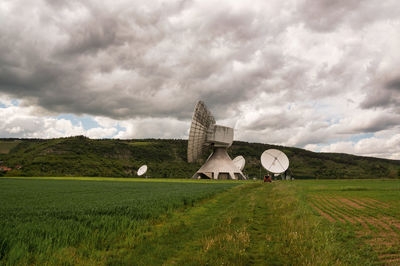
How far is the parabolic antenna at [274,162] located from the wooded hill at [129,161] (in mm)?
16051

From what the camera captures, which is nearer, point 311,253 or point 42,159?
point 311,253

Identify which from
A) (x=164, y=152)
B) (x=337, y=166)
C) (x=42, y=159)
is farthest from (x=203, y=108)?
(x=337, y=166)

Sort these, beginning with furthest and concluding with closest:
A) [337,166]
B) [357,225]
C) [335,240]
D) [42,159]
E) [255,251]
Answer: [337,166], [42,159], [357,225], [335,240], [255,251]

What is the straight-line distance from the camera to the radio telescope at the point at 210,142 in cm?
5891

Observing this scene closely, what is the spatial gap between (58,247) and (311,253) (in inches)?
250

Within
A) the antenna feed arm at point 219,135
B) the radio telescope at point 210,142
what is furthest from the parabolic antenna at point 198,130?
the antenna feed arm at point 219,135

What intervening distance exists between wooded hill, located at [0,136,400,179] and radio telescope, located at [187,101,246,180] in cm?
423

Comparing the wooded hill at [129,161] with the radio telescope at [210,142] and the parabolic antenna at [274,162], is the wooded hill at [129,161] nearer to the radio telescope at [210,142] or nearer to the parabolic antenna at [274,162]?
the radio telescope at [210,142]

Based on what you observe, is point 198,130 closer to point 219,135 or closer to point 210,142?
point 210,142

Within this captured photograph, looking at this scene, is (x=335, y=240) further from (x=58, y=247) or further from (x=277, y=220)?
(x=58, y=247)

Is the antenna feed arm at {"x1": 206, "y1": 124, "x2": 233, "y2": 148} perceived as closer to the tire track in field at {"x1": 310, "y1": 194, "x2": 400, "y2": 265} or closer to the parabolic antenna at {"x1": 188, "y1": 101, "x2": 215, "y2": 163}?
the parabolic antenna at {"x1": 188, "y1": 101, "x2": 215, "y2": 163}

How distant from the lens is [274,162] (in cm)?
6312

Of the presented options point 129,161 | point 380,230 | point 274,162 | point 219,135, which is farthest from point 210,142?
point 129,161

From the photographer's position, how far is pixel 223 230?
9102 millimetres
